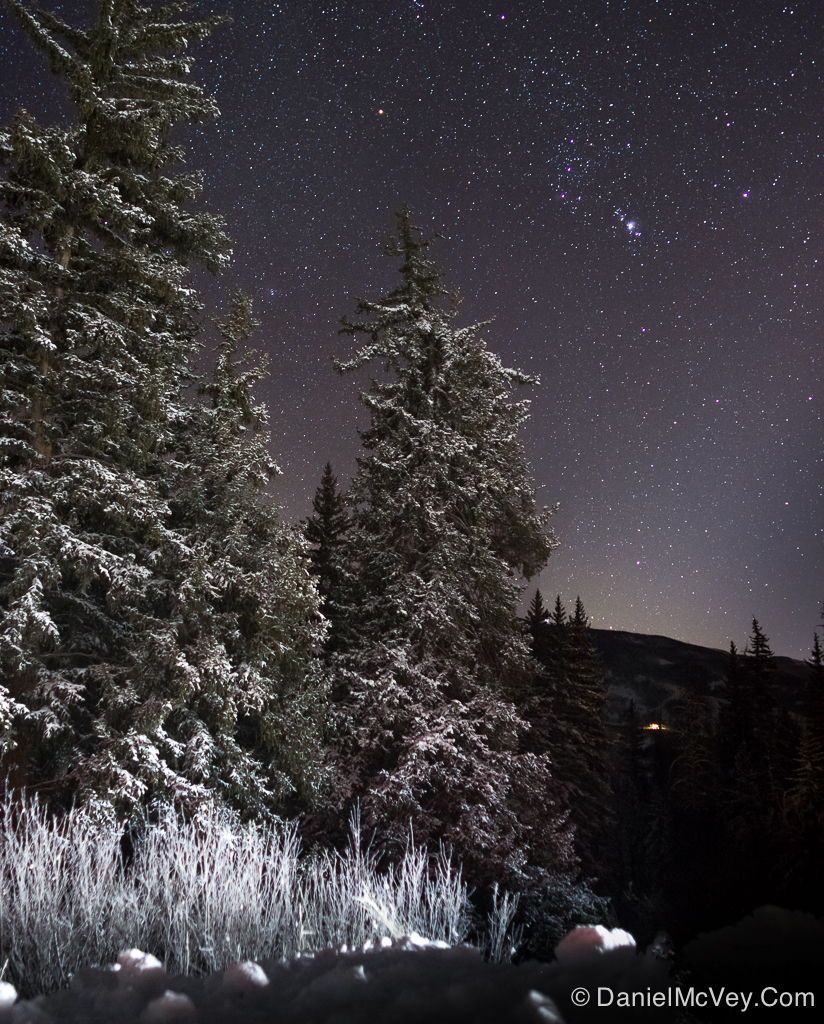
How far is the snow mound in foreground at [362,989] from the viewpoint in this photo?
2.30m

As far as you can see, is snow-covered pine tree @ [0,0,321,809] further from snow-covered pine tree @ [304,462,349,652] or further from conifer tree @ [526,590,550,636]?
conifer tree @ [526,590,550,636]

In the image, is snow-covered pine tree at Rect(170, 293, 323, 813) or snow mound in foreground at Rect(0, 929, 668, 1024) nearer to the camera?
snow mound in foreground at Rect(0, 929, 668, 1024)

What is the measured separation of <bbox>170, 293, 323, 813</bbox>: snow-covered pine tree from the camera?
475 inches

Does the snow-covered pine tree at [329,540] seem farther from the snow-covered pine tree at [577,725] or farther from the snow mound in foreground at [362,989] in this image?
the snow mound in foreground at [362,989]

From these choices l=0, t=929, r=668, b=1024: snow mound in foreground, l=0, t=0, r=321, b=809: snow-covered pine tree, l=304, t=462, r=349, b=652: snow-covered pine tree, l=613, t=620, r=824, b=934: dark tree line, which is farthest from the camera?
l=613, t=620, r=824, b=934: dark tree line

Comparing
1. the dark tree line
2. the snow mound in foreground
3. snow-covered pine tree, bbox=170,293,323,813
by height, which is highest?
snow-covered pine tree, bbox=170,293,323,813

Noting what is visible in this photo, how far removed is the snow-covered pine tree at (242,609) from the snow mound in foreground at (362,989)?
8.82 m

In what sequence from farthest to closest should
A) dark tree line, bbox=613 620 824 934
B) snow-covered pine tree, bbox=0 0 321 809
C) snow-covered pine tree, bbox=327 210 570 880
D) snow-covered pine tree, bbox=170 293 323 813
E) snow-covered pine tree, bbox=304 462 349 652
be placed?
dark tree line, bbox=613 620 824 934 < snow-covered pine tree, bbox=304 462 349 652 < snow-covered pine tree, bbox=327 210 570 880 < snow-covered pine tree, bbox=170 293 323 813 < snow-covered pine tree, bbox=0 0 321 809

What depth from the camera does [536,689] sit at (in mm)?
26078

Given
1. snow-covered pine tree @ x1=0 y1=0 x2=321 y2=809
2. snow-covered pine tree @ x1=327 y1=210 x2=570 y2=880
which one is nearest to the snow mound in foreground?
snow-covered pine tree @ x1=0 y1=0 x2=321 y2=809

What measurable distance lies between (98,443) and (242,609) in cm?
371

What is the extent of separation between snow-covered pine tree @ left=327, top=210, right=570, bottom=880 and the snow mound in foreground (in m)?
10.5

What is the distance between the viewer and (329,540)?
22.4 m

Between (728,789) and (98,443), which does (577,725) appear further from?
(98,443)
